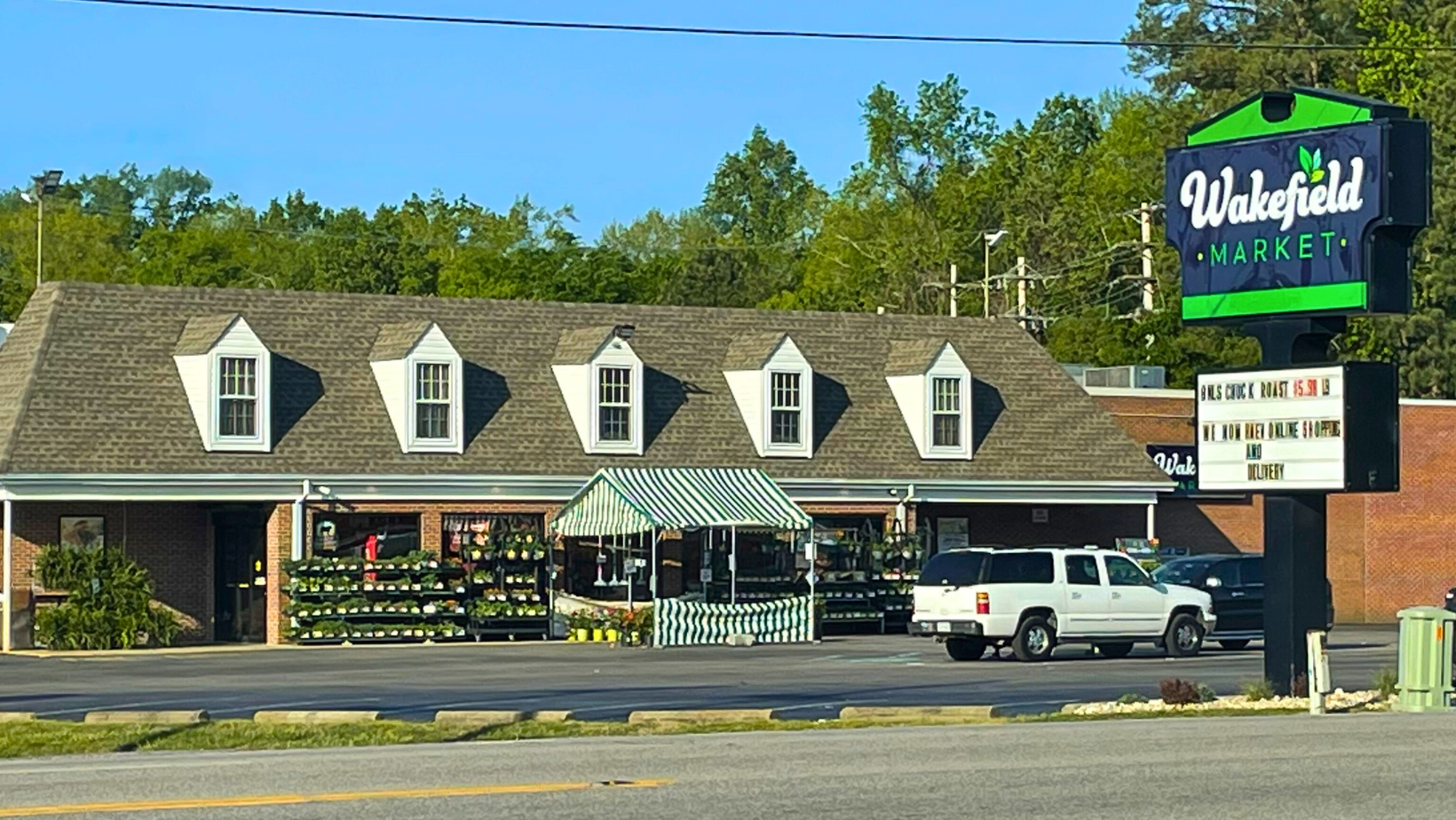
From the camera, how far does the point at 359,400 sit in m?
45.3

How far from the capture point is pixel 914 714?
918 inches

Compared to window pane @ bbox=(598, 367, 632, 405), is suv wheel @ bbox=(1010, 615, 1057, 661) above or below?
below

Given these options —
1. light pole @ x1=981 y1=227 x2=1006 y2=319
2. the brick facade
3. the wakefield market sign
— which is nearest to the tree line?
light pole @ x1=981 y1=227 x2=1006 y2=319

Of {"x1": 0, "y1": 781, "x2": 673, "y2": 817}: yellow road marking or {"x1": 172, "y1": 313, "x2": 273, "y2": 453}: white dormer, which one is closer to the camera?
{"x1": 0, "y1": 781, "x2": 673, "y2": 817}: yellow road marking

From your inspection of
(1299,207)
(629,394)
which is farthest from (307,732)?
(629,394)

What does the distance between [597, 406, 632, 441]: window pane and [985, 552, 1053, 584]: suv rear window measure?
11.6 meters

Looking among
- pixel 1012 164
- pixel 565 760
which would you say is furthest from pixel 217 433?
pixel 1012 164

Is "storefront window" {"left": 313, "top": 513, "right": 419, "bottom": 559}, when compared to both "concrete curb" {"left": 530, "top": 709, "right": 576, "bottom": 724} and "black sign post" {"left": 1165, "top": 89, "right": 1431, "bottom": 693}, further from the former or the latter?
"concrete curb" {"left": 530, "top": 709, "right": 576, "bottom": 724}

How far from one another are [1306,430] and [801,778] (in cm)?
1160

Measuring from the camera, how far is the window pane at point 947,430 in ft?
164

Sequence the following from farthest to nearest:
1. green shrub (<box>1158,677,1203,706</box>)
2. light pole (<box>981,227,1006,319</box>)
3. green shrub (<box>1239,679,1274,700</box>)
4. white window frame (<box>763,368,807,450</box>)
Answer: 1. light pole (<box>981,227,1006,319</box>)
2. white window frame (<box>763,368,807,450</box>)
3. green shrub (<box>1239,679,1274,700</box>)
4. green shrub (<box>1158,677,1203,706</box>)

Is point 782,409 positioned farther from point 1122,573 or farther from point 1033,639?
point 1033,639

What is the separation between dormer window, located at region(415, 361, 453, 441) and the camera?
45156 millimetres

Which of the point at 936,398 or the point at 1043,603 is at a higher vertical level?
the point at 936,398
